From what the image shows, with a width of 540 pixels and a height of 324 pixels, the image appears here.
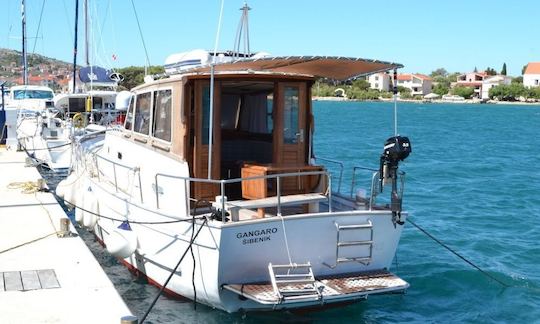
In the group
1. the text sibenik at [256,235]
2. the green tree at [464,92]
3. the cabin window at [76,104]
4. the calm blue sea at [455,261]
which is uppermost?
the green tree at [464,92]

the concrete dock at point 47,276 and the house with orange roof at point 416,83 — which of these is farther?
the house with orange roof at point 416,83

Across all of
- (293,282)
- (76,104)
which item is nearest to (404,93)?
(76,104)

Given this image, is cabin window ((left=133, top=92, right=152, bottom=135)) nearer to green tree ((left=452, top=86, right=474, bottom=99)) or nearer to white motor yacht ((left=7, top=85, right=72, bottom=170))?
white motor yacht ((left=7, top=85, right=72, bottom=170))

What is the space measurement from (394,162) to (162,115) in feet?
12.2

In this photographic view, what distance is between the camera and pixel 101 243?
1284cm

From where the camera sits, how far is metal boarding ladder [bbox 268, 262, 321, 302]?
25.8 feet

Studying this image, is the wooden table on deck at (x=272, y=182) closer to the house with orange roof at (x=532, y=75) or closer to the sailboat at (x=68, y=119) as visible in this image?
the sailboat at (x=68, y=119)

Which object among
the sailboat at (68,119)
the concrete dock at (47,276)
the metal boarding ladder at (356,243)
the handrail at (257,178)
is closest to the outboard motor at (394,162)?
the metal boarding ladder at (356,243)

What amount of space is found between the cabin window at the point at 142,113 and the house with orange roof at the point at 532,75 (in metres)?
187

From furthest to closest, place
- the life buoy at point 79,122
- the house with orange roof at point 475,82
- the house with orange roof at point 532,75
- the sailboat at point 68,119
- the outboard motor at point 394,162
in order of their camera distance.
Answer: the house with orange roof at point 475,82 < the house with orange roof at point 532,75 < the life buoy at point 79,122 < the sailboat at point 68,119 < the outboard motor at point 394,162

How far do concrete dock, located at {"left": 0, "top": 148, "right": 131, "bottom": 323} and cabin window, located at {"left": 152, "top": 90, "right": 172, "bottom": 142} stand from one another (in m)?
2.10

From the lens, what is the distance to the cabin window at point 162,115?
387 inches

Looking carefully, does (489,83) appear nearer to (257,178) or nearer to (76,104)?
(76,104)

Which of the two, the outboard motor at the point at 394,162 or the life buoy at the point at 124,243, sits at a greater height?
the outboard motor at the point at 394,162
